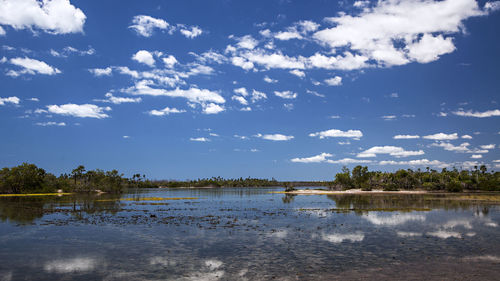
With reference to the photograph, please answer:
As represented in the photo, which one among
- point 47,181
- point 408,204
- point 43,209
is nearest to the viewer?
point 43,209

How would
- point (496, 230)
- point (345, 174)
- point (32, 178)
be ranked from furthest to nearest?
1. point (345, 174)
2. point (32, 178)
3. point (496, 230)

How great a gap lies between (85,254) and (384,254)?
21.5 meters

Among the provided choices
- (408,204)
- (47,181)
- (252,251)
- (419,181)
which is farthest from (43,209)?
(419,181)

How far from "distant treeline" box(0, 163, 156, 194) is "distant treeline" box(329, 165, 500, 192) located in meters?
119

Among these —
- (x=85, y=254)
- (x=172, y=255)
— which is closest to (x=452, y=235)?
(x=172, y=255)

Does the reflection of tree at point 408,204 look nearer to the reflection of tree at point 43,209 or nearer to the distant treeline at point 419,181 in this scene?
the reflection of tree at point 43,209

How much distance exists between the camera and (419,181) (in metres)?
165

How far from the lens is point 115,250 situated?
25219 millimetres

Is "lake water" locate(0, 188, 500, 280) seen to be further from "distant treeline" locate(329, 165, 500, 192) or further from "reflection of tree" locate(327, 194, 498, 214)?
"distant treeline" locate(329, 165, 500, 192)

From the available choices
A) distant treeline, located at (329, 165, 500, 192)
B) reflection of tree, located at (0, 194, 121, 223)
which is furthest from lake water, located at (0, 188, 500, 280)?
distant treeline, located at (329, 165, 500, 192)

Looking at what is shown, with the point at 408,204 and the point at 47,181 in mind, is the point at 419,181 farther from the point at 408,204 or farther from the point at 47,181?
the point at 47,181

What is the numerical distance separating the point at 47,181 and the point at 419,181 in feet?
581

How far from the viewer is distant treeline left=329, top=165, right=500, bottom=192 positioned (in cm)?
15412

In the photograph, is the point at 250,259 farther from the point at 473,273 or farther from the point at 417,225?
the point at 417,225
